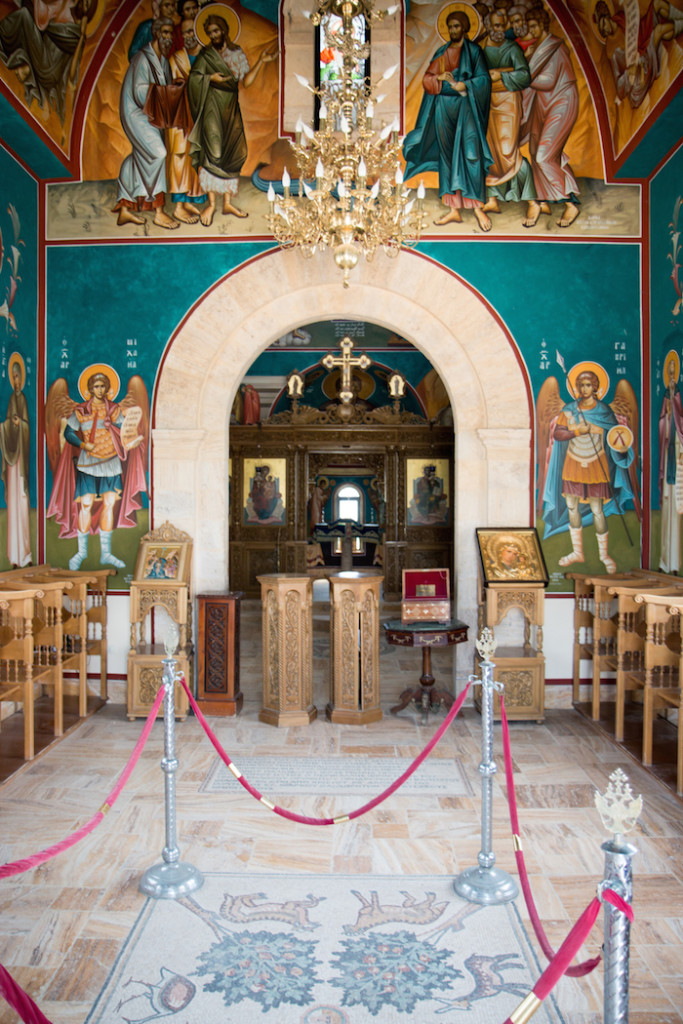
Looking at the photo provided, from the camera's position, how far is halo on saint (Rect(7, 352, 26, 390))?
6.79 m

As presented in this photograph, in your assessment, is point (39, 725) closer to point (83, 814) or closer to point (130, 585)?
point (130, 585)

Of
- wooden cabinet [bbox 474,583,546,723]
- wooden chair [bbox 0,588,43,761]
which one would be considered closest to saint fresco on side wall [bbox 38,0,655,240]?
wooden cabinet [bbox 474,583,546,723]

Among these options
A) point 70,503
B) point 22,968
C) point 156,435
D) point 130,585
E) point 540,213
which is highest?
point 540,213

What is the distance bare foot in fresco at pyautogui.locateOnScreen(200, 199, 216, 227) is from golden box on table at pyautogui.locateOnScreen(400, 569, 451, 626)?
394cm

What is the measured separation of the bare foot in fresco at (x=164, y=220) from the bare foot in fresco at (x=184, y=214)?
6 cm

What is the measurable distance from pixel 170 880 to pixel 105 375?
507 centimetres

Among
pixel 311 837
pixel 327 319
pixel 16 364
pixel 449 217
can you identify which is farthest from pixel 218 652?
pixel 449 217

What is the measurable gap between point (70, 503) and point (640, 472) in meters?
5.65

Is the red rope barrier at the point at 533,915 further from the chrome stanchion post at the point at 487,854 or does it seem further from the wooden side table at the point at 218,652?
the wooden side table at the point at 218,652

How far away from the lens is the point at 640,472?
7.25m

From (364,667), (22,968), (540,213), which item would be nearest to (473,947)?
(22,968)

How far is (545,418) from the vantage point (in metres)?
7.27

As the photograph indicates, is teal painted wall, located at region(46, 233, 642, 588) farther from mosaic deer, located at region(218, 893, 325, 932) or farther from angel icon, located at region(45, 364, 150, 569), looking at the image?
mosaic deer, located at region(218, 893, 325, 932)

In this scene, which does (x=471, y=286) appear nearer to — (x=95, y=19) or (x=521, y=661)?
(x=521, y=661)
